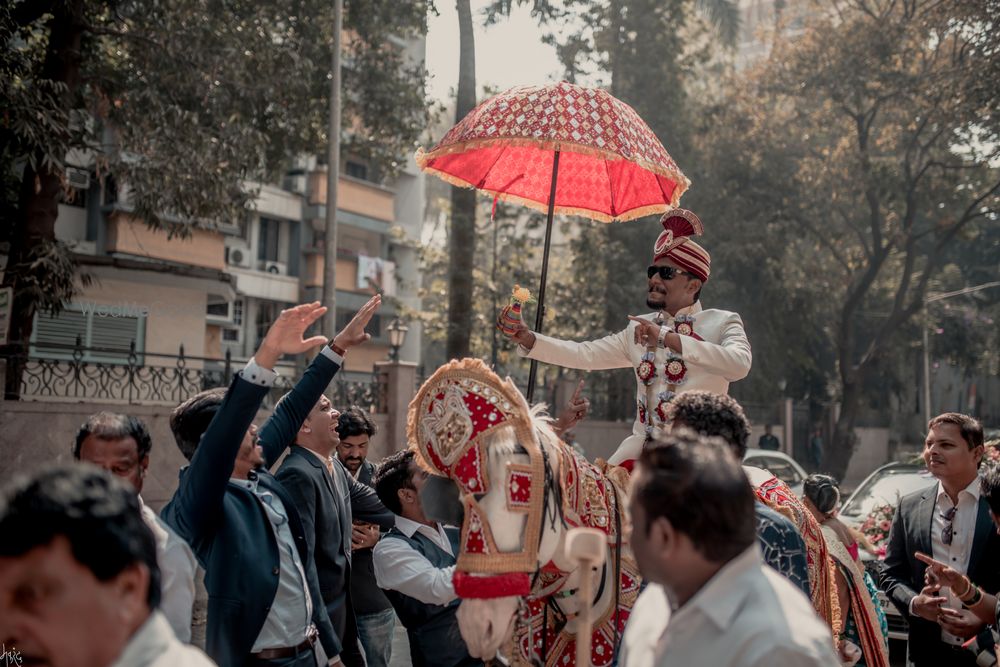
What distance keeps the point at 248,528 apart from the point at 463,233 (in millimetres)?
13105

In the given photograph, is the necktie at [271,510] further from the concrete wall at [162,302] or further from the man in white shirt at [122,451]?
the concrete wall at [162,302]

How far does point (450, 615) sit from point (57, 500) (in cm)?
290

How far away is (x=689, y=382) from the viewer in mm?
4387

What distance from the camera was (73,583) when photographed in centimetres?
181

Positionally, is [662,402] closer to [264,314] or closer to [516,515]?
[516,515]

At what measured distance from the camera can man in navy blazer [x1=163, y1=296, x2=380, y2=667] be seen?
11.0 feet

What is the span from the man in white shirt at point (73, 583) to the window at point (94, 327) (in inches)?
692

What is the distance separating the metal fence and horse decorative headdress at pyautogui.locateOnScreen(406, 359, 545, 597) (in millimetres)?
10146

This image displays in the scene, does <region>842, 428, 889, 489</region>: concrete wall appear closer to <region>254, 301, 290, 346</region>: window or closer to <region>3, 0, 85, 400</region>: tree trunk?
<region>254, 301, 290, 346</region>: window

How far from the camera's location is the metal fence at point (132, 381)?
13125 millimetres

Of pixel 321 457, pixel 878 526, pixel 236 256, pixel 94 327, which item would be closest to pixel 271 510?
pixel 321 457

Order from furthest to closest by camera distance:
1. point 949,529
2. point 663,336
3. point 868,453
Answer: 1. point 868,453
2. point 949,529
3. point 663,336

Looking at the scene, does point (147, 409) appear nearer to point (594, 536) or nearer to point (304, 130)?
point (304, 130)

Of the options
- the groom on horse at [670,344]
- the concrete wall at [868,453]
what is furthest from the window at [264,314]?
the groom on horse at [670,344]
